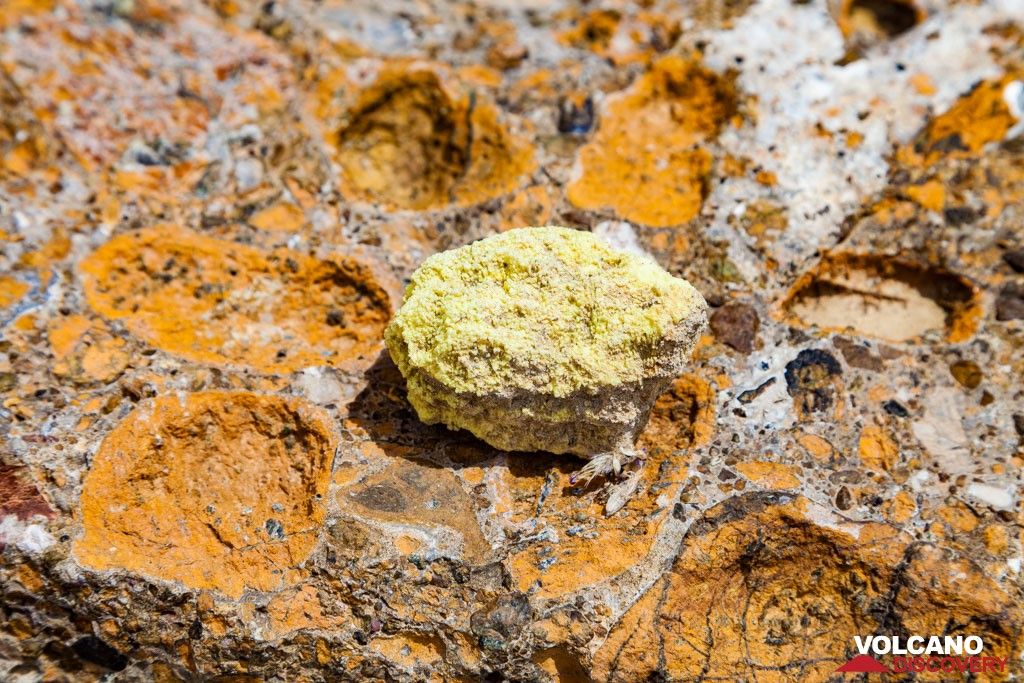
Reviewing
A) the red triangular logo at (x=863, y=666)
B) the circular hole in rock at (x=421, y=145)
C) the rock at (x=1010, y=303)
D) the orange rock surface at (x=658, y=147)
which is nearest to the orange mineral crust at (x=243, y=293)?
the circular hole in rock at (x=421, y=145)

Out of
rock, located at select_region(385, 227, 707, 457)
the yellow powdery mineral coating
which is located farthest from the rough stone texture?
the yellow powdery mineral coating

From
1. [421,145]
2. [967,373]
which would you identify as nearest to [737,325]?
[967,373]

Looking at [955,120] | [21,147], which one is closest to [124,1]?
[21,147]

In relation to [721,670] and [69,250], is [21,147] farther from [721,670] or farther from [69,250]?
[721,670]

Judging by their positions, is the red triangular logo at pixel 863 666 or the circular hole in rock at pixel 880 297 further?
the circular hole in rock at pixel 880 297

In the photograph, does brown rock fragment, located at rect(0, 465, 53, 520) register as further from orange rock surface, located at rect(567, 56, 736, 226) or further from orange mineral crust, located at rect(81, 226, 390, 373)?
orange rock surface, located at rect(567, 56, 736, 226)

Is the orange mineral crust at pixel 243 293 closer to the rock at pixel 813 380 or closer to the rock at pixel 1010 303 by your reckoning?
the rock at pixel 813 380
